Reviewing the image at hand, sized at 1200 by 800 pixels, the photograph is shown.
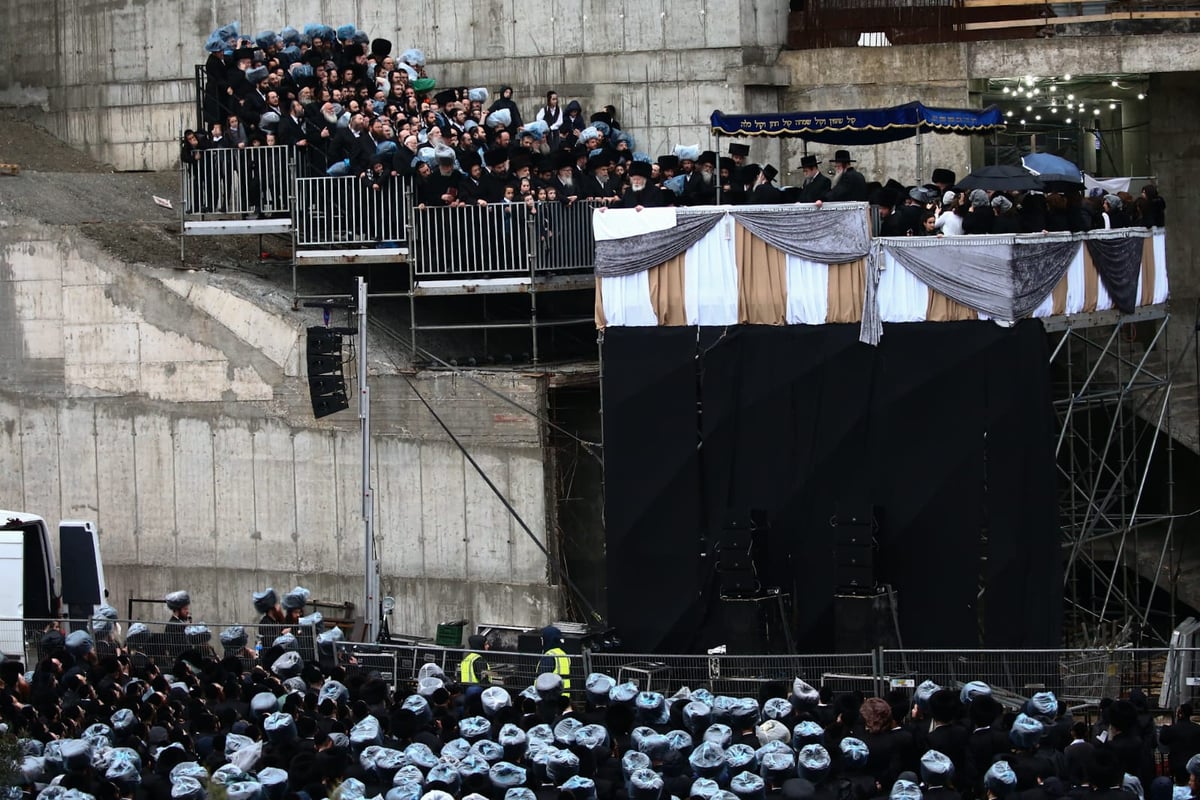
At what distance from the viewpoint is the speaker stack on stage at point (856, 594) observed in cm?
1931

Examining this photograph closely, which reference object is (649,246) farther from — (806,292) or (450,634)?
(450,634)

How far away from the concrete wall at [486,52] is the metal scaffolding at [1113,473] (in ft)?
19.0

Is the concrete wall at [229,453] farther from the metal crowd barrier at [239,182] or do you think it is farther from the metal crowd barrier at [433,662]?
the metal crowd barrier at [433,662]

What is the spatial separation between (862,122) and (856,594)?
5.01 metres

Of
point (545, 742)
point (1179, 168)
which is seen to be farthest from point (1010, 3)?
point (545, 742)

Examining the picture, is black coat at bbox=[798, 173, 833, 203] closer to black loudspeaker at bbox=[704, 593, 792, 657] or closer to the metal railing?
the metal railing

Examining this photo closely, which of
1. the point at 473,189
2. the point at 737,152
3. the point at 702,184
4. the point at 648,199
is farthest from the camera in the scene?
the point at 473,189

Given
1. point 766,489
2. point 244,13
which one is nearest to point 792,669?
point 766,489

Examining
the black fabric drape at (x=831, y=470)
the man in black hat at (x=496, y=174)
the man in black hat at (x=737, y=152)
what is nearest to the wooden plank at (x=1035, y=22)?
the man in black hat at (x=737, y=152)

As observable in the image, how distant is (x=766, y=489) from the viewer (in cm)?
2036

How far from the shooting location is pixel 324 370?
68.0 ft

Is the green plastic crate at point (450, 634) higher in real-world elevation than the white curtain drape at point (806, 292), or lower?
lower

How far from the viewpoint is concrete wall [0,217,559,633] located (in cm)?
2231

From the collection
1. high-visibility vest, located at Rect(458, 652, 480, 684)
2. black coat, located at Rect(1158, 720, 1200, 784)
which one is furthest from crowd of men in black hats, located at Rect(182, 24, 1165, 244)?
black coat, located at Rect(1158, 720, 1200, 784)
